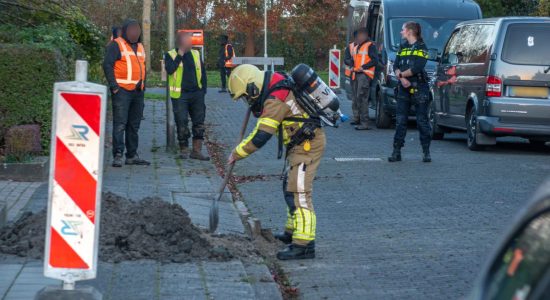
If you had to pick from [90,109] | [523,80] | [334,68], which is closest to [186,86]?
[523,80]

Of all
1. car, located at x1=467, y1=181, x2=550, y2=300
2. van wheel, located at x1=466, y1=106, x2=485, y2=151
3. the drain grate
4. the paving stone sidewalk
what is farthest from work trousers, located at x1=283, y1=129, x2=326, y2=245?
van wheel, located at x1=466, y1=106, x2=485, y2=151

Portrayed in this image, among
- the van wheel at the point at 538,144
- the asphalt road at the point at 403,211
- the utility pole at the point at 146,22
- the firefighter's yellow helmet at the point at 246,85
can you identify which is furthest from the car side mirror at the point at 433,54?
the utility pole at the point at 146,22

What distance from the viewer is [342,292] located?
7.13m

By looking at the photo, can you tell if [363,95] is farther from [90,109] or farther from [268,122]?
[90,109]

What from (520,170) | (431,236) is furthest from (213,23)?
(431,236)

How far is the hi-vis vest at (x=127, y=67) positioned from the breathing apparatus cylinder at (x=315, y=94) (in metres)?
5.54

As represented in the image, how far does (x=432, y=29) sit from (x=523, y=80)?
19.4ft

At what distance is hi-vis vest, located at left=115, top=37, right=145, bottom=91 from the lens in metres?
13.2

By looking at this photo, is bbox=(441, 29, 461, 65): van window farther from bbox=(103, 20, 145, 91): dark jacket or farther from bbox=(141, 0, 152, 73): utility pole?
bbox=(141, 0, 152, 73): utility pole

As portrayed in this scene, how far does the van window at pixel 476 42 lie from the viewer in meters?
15.7

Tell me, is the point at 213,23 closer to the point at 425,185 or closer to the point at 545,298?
the point at 425,185

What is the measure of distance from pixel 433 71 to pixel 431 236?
10906 mm

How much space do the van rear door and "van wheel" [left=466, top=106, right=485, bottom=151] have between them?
66 centimetres

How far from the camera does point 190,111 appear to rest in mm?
14641
